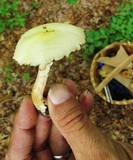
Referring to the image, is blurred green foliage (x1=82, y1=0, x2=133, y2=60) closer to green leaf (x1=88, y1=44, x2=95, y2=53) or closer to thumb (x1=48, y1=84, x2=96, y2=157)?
green leaf (x1=88, y1=44, x2=95, y2=53)

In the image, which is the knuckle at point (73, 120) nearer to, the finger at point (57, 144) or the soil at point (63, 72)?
the finger at point (57, 144)

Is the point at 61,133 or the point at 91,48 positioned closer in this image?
the point at 61,133

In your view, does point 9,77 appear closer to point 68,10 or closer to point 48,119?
point 68,10

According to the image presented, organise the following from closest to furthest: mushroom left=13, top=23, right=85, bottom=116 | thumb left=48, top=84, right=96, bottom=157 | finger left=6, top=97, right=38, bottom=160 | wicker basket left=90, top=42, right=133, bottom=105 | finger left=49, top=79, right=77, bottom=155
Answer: mushroom left=13, top=23, right=85, bottom=116, thumb left=48, top=84, right=96, bottom=157, finger left=6, top=97, right=38, bottom=160, finger left=49, top=79, right=77, bottom=155, wicker basket left=90, top=42, right=133, bottom=105

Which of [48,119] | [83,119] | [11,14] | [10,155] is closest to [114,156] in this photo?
[83,119]

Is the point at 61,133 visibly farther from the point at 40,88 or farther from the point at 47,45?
the point at 47,45

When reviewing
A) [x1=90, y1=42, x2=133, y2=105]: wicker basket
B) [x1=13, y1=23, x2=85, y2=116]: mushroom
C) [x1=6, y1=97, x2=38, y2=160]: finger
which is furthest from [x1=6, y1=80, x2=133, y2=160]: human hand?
[x1=90, y1=42, x2=133, y2=105]: wicker basket

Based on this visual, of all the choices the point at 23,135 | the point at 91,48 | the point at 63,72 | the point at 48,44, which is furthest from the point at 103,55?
the point at 48,44
